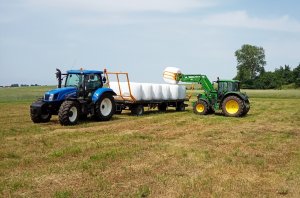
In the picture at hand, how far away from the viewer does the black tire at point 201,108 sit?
19719 mm

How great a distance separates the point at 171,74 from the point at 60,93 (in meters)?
8.26

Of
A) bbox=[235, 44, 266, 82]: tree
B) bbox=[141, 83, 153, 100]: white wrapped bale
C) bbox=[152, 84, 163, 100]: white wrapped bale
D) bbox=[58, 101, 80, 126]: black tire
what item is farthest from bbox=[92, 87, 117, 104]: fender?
bbox=[235, 44, 266, 82]: tree

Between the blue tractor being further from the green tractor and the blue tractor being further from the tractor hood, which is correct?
the green tractor

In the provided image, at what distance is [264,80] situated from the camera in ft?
274

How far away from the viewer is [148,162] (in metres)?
8.39

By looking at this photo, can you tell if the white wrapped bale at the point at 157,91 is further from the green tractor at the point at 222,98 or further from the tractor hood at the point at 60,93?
the tractor hood at the point at 60,93

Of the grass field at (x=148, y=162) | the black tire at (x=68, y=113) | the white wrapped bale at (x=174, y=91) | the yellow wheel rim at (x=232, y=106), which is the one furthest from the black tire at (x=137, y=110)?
the grass field at (x=148, y=162)

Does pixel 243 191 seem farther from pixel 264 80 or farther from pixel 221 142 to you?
pixel 264 80

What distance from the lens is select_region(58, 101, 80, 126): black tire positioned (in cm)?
1416

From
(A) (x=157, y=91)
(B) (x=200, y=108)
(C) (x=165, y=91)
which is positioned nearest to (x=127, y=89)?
(A) (x=157, y=91)

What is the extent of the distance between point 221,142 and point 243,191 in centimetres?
467

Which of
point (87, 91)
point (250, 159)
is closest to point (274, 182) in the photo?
point (250, 159)

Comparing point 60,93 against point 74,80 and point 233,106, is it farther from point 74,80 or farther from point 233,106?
point 233,106

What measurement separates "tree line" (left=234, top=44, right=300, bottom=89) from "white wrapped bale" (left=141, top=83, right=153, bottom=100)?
217ft
